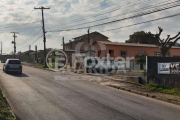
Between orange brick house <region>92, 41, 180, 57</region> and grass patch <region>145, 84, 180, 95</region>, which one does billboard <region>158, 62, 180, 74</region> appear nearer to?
grass patch <region>145, 84, 180, 95</region>

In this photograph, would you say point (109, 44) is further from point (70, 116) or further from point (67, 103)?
point (70, 116)

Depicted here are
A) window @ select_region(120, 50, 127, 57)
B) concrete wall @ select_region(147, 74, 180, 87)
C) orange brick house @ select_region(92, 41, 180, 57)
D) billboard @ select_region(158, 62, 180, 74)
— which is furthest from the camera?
window @ select_region(120, 50, 127, 57)

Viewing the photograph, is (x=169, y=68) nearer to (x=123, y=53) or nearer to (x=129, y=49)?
(x=123, y=53)

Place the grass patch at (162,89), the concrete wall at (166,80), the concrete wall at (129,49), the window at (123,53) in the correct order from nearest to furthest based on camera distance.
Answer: the grass patch at (162,89) → the concrete wall at (166,80) → the concrete wall at (129,49) → the window at (123,53)

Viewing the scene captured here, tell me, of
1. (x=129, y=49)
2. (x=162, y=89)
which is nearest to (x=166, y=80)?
(x=162, y=89)

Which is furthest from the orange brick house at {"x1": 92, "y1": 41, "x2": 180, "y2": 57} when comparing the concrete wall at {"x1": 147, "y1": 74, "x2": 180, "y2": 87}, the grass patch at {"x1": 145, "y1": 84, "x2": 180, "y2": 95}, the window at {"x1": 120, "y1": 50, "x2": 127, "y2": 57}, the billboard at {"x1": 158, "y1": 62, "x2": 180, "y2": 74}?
the grass patch at {"x1": 145, "y1": 84, "x2": 180, "y2": 95}

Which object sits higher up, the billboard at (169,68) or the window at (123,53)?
the window at (123,53)

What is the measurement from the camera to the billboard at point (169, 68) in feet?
62.1

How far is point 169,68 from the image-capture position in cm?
1942

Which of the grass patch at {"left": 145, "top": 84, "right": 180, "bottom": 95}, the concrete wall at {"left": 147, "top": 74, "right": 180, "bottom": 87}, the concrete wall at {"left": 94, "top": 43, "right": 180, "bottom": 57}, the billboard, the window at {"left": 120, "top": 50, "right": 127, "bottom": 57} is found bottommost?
the grass patch at {"left": 145, "top": 84, "right": 180, "bottom": 95}

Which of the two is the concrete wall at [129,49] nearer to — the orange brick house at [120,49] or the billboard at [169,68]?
the orange brick house at [120,49]

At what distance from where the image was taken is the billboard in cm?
1892

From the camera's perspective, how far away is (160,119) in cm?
932

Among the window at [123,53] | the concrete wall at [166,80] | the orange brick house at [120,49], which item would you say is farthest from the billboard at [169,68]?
the window at [123,53]
